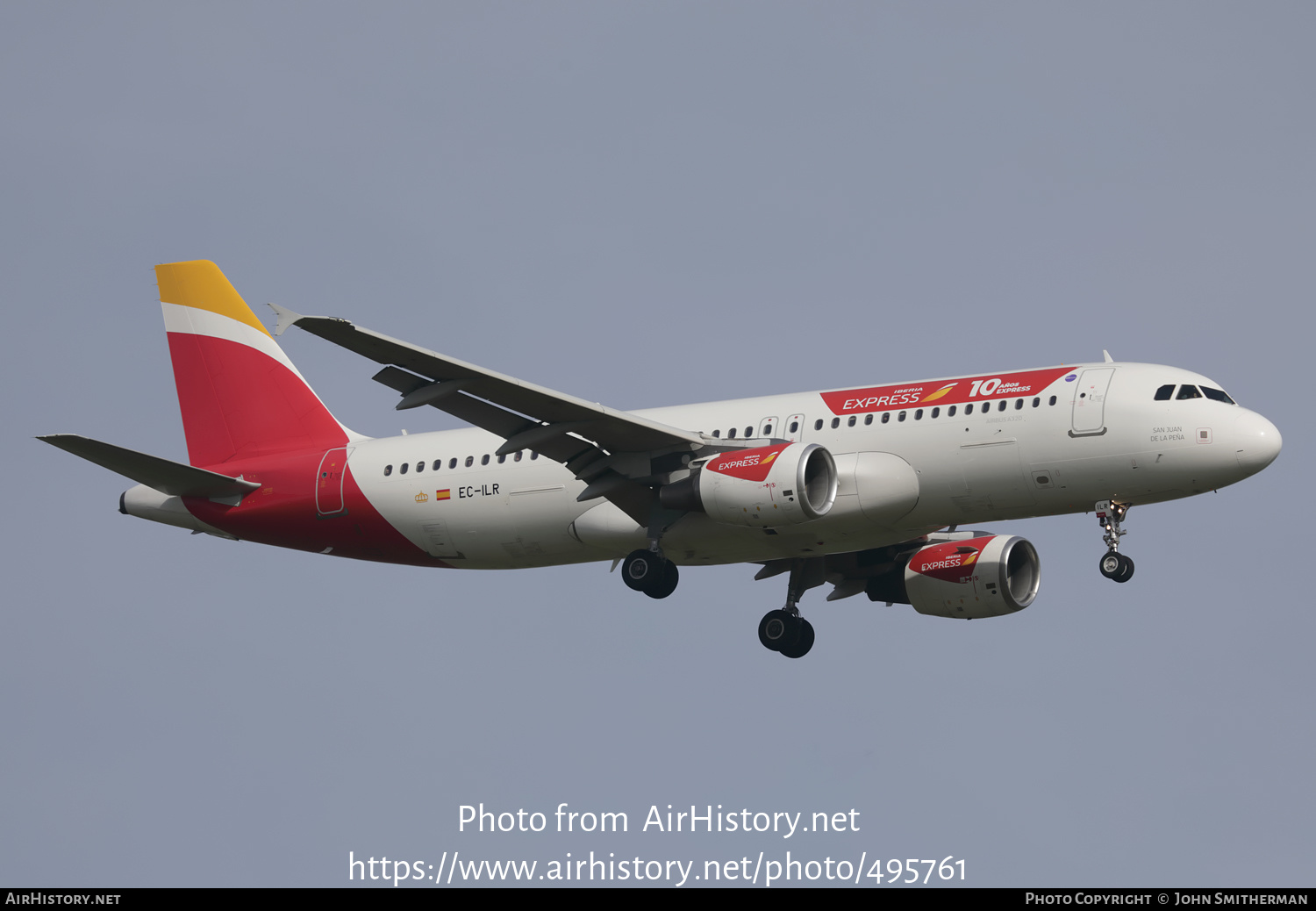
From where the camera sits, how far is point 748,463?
36.5 meters

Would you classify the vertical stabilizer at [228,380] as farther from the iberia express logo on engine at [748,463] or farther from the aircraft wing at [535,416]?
the iberia express logo on engine at [748,463]

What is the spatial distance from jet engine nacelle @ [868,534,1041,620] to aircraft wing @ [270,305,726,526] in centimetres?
732

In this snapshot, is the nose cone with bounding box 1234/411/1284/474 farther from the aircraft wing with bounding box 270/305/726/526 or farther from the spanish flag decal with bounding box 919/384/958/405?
the aircraft wing with bounding box 270/305/726/526

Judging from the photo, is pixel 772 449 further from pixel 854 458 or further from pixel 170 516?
pixel 170 516

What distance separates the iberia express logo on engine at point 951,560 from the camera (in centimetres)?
4141

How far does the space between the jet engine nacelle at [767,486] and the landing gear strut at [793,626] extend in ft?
22.1

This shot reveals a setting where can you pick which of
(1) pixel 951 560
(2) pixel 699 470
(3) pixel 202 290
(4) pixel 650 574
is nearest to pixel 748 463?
(2) pixel 699 470

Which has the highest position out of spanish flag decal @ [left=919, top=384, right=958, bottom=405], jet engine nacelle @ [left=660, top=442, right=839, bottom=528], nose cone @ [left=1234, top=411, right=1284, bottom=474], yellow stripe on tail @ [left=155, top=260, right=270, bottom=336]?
yellow stripe on tail @ [left=155, top=260, right=270, bottom=336]

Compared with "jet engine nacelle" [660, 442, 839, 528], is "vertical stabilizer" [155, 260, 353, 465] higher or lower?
higher

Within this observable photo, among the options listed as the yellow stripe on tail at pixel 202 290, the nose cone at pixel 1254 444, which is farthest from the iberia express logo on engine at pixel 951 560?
the yellow stripe on tail at pixel 202 290

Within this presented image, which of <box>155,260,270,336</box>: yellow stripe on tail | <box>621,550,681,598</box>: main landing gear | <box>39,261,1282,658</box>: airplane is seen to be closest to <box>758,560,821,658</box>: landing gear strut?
<box>39,261,1282,658</box>: airplane

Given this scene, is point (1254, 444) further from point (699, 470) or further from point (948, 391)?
point (699, 470)

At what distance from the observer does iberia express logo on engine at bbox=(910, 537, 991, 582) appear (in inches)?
1630
